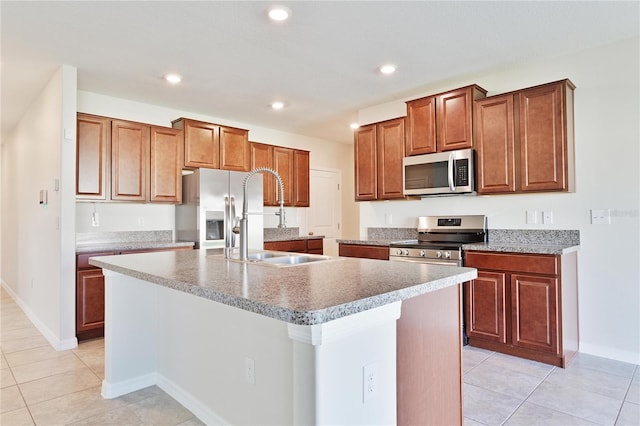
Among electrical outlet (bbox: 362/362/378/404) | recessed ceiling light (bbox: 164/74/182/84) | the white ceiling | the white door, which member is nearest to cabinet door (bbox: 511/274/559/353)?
the white ceiling

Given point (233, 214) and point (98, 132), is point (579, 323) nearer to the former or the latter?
point (233, 214)

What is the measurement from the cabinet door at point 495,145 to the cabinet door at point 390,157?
2.75ft

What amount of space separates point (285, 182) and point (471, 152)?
2.82 m

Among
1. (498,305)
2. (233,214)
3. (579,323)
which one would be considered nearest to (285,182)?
(233,214)

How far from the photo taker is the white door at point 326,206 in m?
6.55

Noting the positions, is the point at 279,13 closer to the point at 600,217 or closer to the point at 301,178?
the point at 600,217

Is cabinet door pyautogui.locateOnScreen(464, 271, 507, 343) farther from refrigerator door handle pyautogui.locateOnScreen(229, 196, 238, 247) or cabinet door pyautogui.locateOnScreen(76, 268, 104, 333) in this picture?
cabinet door pyautogui.locateOnScreen(76, 268, 104, 333)

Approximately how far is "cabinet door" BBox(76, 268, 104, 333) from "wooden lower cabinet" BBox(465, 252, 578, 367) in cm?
333

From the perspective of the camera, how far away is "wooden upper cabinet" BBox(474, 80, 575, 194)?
10.0ft

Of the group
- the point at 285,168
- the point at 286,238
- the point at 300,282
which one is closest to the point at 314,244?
the point at 286,238

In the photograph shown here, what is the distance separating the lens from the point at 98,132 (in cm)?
384

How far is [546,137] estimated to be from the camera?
3.13 metres

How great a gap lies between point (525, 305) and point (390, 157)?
199cm

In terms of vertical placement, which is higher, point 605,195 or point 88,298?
point 605,195
